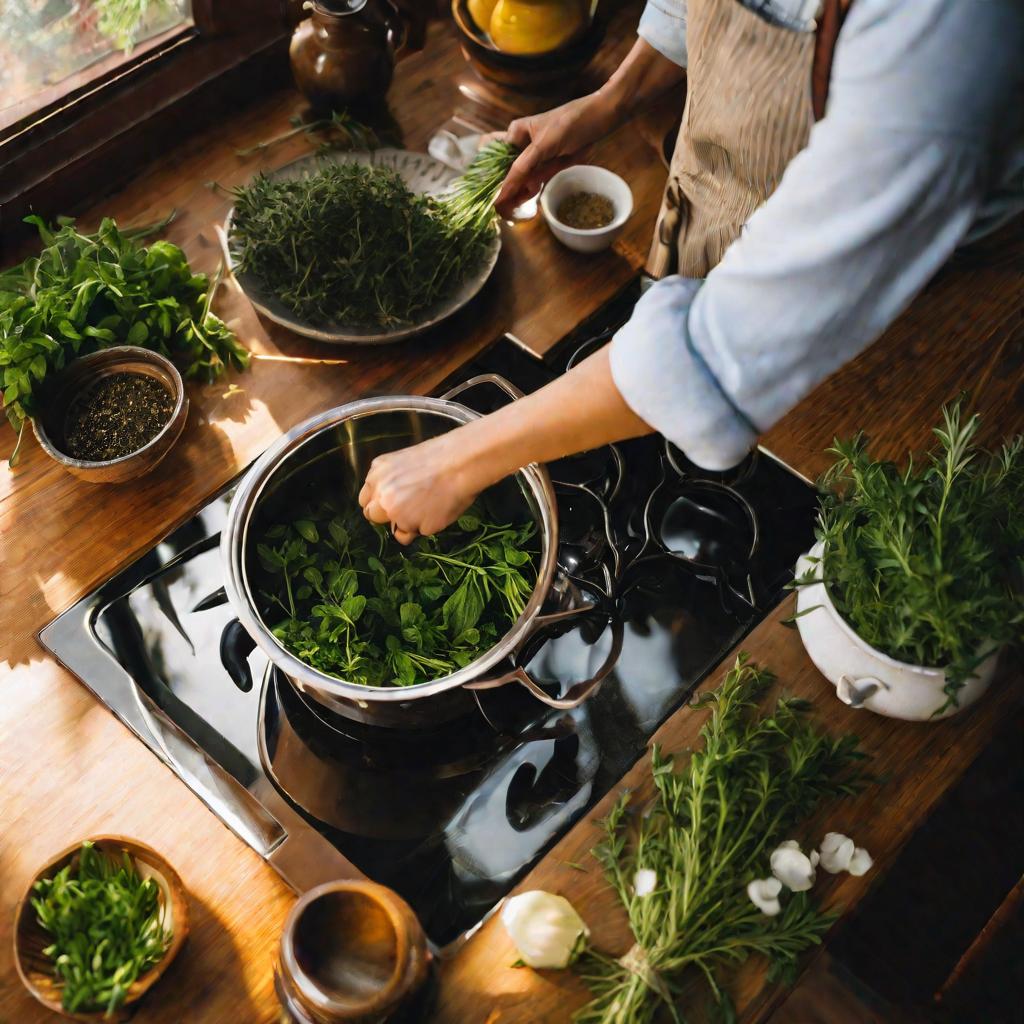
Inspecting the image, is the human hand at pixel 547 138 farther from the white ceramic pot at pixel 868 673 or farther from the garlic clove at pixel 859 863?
the garlic clove at pixel 859 863

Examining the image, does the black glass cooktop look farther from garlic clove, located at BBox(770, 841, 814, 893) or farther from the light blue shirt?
the light blue shirt

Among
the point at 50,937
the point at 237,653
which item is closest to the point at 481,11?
the point at 237,653

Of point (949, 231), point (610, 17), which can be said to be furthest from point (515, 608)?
point (610, 17)

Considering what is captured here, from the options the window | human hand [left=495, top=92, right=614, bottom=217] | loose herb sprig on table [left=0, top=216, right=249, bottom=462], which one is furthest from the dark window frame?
human hand [left=495, top=92, right=614, bottom=217]

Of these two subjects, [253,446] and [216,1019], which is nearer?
[216,1019]

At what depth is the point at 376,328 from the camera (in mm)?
1354

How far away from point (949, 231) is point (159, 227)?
1.21m

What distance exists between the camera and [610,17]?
1806 millimetres

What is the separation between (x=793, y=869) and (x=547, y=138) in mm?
1062

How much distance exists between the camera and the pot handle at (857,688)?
1.01m

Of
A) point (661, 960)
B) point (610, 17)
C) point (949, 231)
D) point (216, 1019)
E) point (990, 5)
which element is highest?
point (990, 5)

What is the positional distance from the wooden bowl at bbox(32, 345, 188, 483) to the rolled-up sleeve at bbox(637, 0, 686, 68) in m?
0.83

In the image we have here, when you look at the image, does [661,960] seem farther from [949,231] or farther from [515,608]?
[949,231]

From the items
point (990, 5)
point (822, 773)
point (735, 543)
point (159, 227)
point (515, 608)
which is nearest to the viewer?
point (990, 5)
